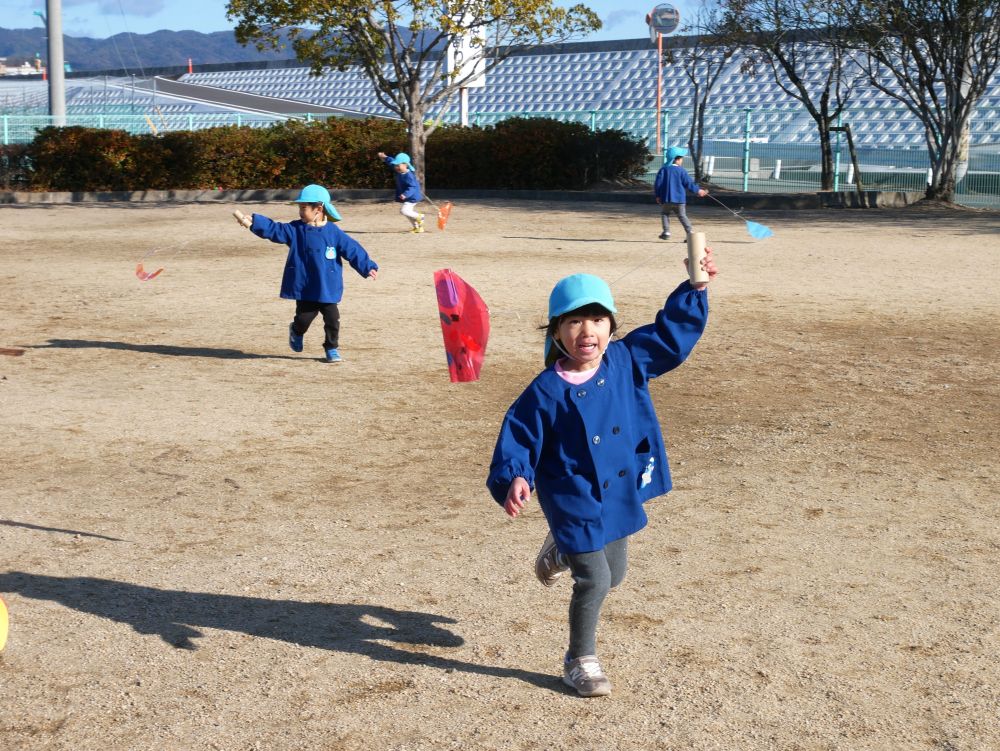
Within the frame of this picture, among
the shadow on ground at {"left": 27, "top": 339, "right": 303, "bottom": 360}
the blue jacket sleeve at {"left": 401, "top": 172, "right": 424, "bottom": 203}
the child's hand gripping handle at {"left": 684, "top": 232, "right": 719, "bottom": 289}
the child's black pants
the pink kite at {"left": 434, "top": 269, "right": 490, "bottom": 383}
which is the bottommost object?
the shadow on ground at {"left": 27, "top": 339, "right": 303, "bottom": 360}

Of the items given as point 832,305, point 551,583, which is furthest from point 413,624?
point 832,305

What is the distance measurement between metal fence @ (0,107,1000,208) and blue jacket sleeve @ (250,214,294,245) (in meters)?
20.3

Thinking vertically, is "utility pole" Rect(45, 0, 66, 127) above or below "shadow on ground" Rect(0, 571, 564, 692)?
above

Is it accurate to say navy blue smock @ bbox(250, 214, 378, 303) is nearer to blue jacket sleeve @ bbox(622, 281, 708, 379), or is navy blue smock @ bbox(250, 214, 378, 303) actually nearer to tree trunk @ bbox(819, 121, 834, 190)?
blue jacket sleeve @ bbox(622, 281, 708, 379)

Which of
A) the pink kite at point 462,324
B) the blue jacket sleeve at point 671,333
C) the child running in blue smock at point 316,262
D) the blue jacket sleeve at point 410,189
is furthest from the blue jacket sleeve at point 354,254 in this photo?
the blue jacket sleeve at point 410,189

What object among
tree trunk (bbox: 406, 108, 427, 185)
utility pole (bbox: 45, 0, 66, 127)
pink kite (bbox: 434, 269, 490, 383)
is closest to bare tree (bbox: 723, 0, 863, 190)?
tree trunk (bbox: 406, 108, 427, 185)

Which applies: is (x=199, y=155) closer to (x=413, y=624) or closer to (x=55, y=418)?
(x=55, y=418)

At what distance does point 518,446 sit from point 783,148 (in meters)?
28.4

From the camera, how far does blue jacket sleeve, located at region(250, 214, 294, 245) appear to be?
355 inches

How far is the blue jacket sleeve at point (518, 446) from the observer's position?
3547 millimetres

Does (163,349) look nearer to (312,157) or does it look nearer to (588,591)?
(588,591)

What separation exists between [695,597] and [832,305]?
7.55 m

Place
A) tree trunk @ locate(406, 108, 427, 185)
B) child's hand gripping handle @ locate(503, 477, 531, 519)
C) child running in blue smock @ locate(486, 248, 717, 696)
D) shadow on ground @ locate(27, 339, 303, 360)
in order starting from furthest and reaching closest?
tree trunk @ locate(406, 108, 427, 185) → shadow on ground @ locate(27, 339, 303, 360) → child running in blue smock @ locate(486, 248, 717, 696) → child's hand gripping handle @ locate(503, 477, 531, 519)

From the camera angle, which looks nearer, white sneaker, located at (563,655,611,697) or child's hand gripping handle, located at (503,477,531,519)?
child's hand gripping handle, located at (503,477,531,519)
